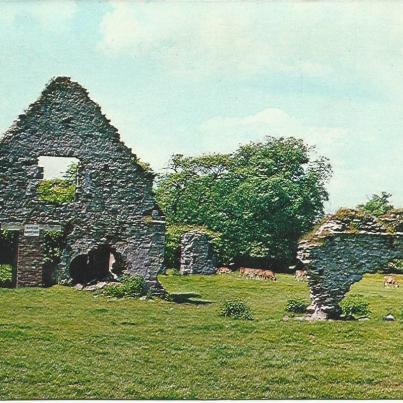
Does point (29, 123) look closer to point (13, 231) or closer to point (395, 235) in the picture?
point (13, 231)

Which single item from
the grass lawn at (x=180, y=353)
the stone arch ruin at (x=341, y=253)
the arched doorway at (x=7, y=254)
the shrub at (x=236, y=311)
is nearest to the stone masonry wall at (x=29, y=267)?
the grass lawn at (x=180, y=353)

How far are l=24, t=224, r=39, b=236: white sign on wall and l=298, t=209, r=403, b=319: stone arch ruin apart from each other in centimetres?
738

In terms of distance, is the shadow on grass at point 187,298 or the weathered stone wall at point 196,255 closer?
the shadow on grass at point 187,298

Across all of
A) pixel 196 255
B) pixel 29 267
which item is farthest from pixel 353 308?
pixel 196 255

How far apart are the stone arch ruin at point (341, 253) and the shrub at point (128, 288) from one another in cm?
467

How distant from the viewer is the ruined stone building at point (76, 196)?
21.1 m

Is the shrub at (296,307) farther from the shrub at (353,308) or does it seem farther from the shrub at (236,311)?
the shrub at (236,311)

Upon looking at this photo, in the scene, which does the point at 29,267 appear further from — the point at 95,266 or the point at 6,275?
the point at 95,266

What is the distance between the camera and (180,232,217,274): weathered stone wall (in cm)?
3203

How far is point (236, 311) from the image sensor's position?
1772 cm

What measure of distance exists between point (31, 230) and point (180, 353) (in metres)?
7.76

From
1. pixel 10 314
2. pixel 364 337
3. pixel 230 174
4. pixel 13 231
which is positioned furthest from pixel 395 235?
pixel 230 174

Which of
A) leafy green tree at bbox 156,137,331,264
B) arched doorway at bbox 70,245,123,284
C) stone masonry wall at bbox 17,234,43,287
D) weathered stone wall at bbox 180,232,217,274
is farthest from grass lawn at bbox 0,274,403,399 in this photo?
leafy green tree at bbox 156,137,331,264

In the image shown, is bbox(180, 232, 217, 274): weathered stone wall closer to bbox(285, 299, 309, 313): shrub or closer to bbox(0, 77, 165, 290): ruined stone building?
bbox(0, 77, 165, 290): ruined stone building
